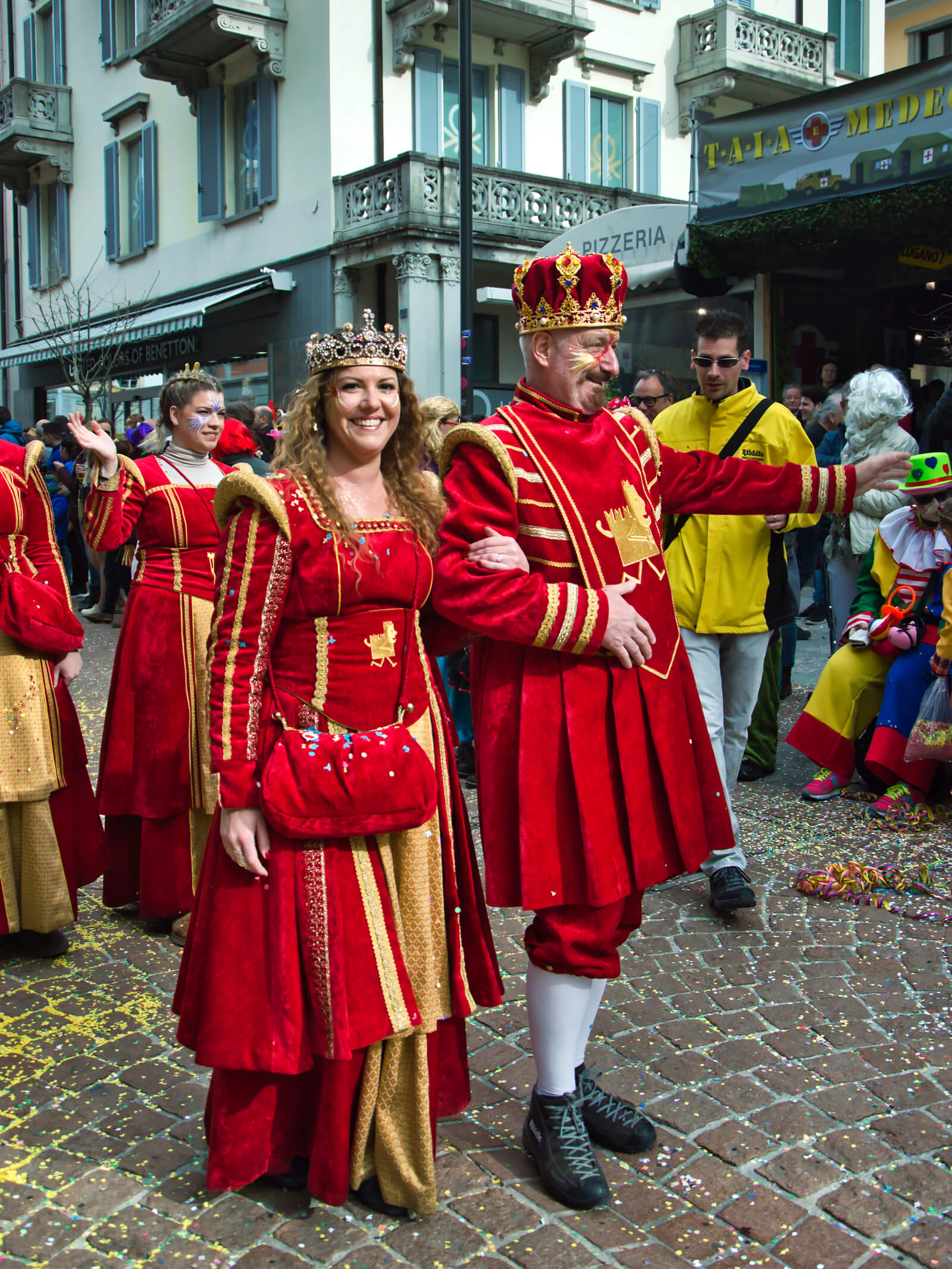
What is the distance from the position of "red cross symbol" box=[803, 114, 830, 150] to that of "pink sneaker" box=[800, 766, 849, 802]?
4962 millimetres

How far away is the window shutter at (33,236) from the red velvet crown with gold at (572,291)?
2727 centimetres

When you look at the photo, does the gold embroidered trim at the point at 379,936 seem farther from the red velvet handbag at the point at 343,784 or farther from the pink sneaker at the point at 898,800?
the pink sneaker at the point at 898,800

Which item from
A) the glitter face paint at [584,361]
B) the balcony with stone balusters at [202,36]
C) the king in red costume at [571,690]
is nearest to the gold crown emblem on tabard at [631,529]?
the king in red costume at [571,690]

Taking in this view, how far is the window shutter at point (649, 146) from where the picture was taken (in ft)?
70.3

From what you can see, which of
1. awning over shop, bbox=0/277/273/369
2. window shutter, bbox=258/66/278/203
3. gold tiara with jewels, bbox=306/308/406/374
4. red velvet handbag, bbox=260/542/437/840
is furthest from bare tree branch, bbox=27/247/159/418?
red velvet handbag, bbox=260/542/437/840

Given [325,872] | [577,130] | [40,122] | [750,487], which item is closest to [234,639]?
[325,872]

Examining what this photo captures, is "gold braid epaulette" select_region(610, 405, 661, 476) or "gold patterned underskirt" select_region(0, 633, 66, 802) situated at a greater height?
"gold braid epaulette" select_region(610, 405, 661, 476)

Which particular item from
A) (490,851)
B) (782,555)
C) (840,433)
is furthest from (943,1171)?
(840,433)

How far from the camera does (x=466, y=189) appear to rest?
12.0m

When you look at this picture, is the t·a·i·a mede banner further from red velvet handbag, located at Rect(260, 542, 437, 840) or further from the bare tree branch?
the bare tree branch

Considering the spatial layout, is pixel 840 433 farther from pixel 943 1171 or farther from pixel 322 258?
pixel 322 258

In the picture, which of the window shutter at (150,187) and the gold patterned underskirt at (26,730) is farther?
the window shutter at (150,187)

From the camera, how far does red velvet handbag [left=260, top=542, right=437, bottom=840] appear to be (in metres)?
2.44

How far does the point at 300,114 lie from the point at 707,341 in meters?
16.1
